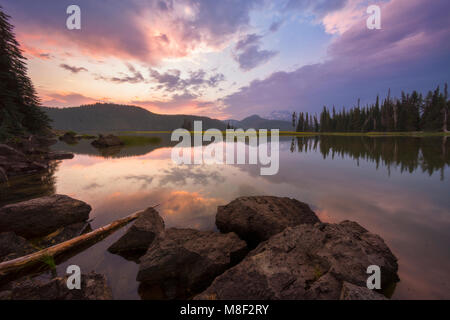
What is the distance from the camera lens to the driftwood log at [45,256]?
416cm

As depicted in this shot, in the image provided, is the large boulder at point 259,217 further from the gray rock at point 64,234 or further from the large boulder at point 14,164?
the large boulder at point 14,164

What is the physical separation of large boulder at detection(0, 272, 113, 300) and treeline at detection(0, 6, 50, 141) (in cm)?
3295

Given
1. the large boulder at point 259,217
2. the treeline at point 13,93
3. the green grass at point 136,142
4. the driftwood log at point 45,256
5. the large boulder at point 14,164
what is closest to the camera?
the driftwood log at point 45,256

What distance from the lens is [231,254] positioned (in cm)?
499

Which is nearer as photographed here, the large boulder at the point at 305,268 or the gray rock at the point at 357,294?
the gray rock at the point at 357,294

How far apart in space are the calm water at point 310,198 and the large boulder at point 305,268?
3.69 feet

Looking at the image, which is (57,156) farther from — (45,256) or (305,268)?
(305,268)

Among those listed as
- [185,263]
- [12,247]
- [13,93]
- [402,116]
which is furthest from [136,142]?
[402,116]

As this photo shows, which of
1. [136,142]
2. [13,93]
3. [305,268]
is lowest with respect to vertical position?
[305,268]

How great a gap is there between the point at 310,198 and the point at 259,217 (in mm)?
5160

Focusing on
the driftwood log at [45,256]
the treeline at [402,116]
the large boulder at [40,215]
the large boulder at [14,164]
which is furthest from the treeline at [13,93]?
the treeline at [402,116]

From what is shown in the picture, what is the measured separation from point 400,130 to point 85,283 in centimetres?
10235
